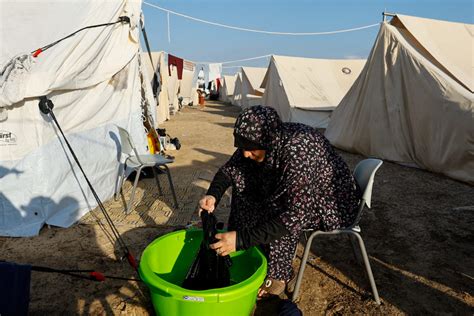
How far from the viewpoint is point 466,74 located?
5602 millimetres

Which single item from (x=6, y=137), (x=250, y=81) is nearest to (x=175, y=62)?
(x=250, y=81)

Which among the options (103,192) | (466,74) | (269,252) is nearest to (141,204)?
(103,192)

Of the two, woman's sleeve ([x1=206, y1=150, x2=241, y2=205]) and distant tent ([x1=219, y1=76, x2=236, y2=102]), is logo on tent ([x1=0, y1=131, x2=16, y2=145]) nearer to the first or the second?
Answer: woman's sleeve ([x1=206, y1=150, x2=241, y2=205])

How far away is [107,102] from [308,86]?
23.0 feet

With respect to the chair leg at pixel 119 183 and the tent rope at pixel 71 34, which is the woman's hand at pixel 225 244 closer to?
the tent rope at pixel 71 34

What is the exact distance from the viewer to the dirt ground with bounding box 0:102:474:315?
7.12 feet

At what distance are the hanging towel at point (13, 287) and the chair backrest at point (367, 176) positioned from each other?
1.80m

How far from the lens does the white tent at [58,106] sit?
288 cm

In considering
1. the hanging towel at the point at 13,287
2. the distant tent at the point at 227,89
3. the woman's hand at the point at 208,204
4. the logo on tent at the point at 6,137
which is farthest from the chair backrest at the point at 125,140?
the distant tent at the point at 227,89

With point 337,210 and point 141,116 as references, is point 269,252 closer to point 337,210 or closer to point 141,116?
point 337,210

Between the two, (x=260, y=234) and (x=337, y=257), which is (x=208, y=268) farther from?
(x=337, y=257)

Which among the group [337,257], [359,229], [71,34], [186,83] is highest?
[71,34]

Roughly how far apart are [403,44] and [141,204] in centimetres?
499

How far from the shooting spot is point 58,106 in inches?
123
